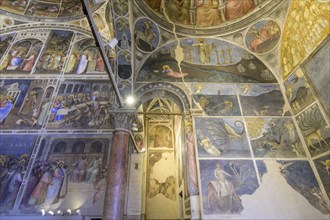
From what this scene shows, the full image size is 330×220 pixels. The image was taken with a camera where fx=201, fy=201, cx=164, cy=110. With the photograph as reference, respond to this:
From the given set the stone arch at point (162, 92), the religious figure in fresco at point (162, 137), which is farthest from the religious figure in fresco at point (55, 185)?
the religious figure in fresco at point (162, 137)

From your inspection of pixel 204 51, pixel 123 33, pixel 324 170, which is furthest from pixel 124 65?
pixel 324 170

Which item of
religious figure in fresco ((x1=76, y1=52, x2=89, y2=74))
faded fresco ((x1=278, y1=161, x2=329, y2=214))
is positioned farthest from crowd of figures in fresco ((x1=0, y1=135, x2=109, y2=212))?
faded fresco ((x1=278, y1=161, x2=329, y2=214))

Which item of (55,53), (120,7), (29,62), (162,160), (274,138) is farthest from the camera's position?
(162,160)

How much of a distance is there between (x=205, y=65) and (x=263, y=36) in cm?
292

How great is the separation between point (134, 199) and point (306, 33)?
9.70m

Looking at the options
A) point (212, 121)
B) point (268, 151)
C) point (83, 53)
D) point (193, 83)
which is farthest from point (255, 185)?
point (83, 53)

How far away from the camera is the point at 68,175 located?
24.2 ft

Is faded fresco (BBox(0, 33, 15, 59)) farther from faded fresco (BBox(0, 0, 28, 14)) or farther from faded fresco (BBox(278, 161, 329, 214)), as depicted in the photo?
faded fresco (BBox(278, 161, 329, 214))

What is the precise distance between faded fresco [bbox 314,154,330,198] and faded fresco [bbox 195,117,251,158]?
2.23 meters

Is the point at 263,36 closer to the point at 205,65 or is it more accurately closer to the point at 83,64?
the point at 205,65

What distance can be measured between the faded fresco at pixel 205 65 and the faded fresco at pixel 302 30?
40.5 inches

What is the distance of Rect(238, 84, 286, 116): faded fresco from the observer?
807cm

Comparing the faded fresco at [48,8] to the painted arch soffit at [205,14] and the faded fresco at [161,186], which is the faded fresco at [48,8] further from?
the faded fresco at [161,186]

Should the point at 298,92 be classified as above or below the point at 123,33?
below
